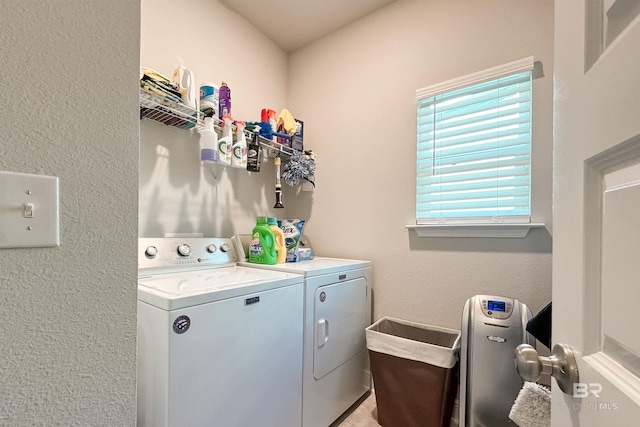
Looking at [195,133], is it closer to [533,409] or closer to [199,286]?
[199,286]

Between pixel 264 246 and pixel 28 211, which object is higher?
pixel 28 211

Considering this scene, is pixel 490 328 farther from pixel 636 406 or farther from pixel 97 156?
pixel 97 156

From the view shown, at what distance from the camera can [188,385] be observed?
3.11 ft

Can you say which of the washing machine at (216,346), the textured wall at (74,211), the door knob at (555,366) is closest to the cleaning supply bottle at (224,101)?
the washing machine at (216,346)

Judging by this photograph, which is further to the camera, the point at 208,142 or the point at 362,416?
the point at 362,416

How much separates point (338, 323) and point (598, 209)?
139cm

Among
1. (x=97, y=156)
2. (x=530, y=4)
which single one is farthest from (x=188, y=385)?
(x=530, y=4)

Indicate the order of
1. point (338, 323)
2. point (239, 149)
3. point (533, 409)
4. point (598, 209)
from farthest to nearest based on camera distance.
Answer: point (239, 149), point (338, 323), point (533, 409), point (598, 209)

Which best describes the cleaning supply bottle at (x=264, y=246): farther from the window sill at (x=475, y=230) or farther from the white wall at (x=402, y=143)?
the window sill at (x=475, y=230)

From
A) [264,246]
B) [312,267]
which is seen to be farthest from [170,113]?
[312,267]

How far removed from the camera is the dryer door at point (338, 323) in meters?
1.47

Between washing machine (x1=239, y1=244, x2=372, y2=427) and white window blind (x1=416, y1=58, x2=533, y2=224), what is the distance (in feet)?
2.10

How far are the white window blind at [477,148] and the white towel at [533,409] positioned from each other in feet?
3.01

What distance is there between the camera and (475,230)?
161 centimetres
